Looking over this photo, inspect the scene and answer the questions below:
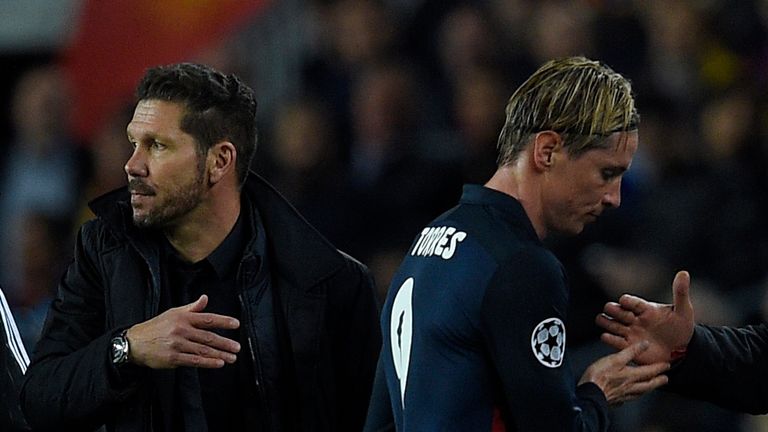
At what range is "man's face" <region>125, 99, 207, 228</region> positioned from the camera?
12.3ft

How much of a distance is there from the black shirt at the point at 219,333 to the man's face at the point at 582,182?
0.80m

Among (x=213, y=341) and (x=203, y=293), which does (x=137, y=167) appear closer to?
(x=203, y=293)

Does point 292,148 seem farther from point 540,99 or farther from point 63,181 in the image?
point 540,99

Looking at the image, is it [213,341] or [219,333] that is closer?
[213,341]

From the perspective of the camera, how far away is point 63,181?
28.2ft

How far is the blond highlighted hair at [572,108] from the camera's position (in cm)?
339

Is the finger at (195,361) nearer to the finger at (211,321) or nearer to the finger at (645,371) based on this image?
the finger at (211,321)

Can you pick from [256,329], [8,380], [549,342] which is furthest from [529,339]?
[8,380]

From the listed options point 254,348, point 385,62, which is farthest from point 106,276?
point 385,62

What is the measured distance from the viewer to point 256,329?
3.79m

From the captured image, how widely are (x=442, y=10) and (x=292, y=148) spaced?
971mm

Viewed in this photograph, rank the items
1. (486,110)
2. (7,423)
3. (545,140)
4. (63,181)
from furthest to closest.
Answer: (63,181) < (486,110) < (7,423) < (545,140)

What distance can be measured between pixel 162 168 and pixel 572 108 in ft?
3.13

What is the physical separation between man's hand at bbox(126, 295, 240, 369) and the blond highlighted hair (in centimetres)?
68
